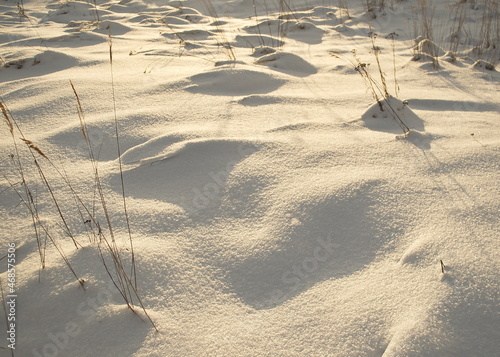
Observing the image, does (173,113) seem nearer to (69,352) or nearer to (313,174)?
(313,174)

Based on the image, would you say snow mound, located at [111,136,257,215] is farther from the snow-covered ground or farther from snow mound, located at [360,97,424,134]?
snow mound, located at [360,97,424,134]

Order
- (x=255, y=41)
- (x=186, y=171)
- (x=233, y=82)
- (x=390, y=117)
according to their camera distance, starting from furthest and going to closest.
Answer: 1. (x=255, y=41)
2. (x=233, y=82)
3. (x=390, y=117)
4. (x=186, y=171)

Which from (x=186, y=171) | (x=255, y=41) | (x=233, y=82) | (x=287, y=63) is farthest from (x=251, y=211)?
(x=255, y=41)

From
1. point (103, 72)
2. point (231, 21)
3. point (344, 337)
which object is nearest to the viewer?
point (344, 337)

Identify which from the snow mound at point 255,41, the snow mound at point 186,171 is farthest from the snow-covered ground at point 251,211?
the snow mound at point 255,41

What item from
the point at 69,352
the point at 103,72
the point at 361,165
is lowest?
the point at 69,352

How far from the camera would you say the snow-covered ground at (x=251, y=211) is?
3.05ft

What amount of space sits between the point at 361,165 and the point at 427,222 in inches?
15.2

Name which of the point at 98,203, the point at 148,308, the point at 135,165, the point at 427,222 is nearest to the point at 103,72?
the point at 135,165

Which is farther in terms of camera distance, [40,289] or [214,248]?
[214,248]

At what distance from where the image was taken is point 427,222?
118cm

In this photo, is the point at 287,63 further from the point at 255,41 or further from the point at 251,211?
the point at 251,211

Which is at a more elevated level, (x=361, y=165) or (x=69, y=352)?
(x=361, y=165)

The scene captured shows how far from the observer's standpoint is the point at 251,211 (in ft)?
4.30
